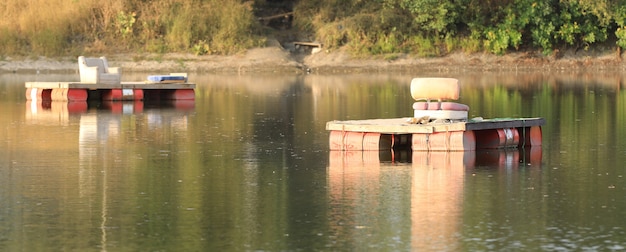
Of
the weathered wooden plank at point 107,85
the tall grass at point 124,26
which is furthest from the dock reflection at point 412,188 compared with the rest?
the tall grass at point 124,26

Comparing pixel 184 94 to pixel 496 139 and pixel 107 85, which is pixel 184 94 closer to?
pixel 107 85

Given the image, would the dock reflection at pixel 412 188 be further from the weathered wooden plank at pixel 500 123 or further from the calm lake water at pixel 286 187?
the weathered wooden plank at pixel 500 123

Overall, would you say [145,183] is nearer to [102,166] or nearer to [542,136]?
[102,166]

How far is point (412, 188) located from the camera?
17047 mm

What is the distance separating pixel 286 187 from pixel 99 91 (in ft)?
59.6

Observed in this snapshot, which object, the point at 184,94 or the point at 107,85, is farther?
the point at 184,94

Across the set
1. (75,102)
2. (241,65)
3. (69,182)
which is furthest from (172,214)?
(241,65)

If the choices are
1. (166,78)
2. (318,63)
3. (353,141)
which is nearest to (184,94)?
(166,78)

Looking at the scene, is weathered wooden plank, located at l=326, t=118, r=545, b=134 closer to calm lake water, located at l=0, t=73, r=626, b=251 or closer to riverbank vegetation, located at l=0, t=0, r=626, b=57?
calm lake water, located at l=0, t=73, r=626, b=251

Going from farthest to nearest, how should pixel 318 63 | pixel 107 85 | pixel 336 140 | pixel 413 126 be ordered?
pixel 318 63 < pixel 107 85 < pixel 336 140 < pixel 413 126

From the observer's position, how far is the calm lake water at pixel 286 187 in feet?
45.4

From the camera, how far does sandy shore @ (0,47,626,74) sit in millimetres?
48625

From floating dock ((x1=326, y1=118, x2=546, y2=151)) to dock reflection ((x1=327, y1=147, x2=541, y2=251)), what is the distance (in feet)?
0.49

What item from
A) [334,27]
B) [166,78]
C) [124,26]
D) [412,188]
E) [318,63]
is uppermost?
[124,26]
